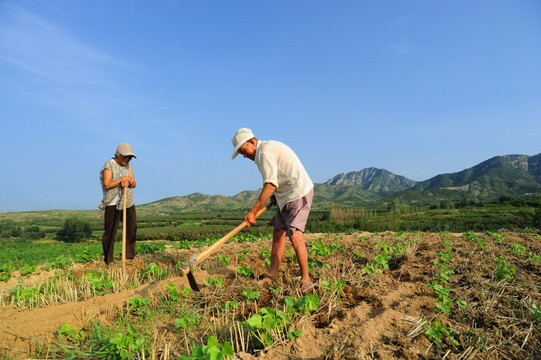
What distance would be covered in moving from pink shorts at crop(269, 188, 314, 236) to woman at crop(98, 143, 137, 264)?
303cm

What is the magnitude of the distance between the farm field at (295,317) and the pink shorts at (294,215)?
2.09 feet

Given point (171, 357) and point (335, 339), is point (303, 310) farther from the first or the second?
point (171, 357)

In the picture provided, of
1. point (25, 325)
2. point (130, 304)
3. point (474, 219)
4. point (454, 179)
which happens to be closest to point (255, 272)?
point (130, 304)

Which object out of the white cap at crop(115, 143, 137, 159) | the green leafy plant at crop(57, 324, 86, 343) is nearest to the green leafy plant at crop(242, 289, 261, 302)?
the green leafy plant at crop(57, 324, 86, 343)

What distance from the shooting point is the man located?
3.65 m

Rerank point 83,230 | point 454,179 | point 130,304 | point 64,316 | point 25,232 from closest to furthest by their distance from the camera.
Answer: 1. point 64,316
2. point 130,304
3. point 83,230
4. point 25,232
5. point 454,179

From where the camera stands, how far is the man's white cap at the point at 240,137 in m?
3.74

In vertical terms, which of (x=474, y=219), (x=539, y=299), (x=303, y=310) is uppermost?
(x=303, y=310)

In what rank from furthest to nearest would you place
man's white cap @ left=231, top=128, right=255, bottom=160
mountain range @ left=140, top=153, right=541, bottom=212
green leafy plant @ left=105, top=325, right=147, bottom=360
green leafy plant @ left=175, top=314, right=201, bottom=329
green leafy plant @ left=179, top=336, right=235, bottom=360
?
mountain range @ left=140, top=153, right=541, bottom=212, man's white cap @ left=231, top=128, right=255, bottom=160, green leafy plant @ left=175, top=314, right=201, bottom=329, green leafy plant @ left=105, top=325, right=147, bottom=360, green leafy plant @ left=179, top=336, right=235, bottom=360

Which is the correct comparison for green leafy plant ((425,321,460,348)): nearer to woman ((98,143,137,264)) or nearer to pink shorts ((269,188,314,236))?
pink shorts ((269,188,314,236))

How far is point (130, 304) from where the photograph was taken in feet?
11.6

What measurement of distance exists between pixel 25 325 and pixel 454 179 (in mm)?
201272

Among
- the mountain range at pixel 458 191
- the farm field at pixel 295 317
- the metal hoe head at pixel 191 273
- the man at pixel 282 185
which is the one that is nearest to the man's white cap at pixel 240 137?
the man at pixel 282 185

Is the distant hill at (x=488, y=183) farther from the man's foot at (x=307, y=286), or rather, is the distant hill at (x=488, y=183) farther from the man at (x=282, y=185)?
the man's foot at (x=307, y=286)
